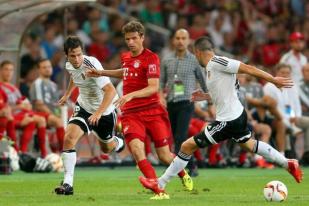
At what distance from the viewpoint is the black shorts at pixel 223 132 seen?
14492 mm

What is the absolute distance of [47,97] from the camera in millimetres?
22500

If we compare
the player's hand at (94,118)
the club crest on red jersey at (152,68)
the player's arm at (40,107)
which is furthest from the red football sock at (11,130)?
the club crest on red jersey at (152,68)

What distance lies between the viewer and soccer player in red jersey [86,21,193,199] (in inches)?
562

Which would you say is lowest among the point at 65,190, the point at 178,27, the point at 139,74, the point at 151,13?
the point at 65,190

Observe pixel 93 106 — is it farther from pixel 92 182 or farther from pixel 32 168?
pixel 32 168

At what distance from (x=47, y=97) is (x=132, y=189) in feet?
22.3

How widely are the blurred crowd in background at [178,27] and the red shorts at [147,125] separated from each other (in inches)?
364

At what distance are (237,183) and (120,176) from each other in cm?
283

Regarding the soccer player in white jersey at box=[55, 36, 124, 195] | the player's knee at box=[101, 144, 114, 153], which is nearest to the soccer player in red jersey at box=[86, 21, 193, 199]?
the soccer player in white jersey at box=[55, 36, 124, 195]

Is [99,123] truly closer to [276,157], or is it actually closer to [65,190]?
[65,190]

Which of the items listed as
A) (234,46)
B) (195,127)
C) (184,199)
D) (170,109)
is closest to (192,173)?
(170,109)

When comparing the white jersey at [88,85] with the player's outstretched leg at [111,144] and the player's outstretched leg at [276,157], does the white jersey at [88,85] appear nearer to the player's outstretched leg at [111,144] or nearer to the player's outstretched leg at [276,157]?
the player's outstretched leg at [111,144]

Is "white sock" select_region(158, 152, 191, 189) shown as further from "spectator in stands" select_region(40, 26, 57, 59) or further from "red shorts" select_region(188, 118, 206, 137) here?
"spectator in stands" select_region(40, 26, 57, 59)

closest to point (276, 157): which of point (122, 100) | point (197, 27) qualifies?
point (122, 100)
